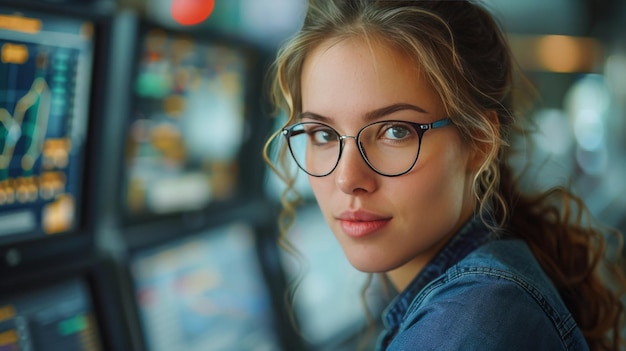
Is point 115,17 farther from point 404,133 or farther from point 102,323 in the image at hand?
point 404,133

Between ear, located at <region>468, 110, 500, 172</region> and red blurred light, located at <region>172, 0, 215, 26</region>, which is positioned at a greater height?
red blurred light, located at <region>172, 0, 215, 26</region>

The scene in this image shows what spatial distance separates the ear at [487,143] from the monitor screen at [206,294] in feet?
3.71

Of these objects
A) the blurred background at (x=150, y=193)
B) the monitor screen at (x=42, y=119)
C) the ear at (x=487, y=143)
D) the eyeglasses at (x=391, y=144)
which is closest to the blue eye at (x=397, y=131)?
the eyeglasses at (x=391, y=144)

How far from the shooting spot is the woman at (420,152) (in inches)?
37.6

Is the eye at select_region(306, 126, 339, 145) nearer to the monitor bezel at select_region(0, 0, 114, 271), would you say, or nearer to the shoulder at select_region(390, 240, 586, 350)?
A: the shoulder at select_region(390, 240, 586, 350)

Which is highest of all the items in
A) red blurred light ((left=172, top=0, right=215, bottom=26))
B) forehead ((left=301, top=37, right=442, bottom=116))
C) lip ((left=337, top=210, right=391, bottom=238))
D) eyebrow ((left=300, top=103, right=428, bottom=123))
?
red blurred light ((left=172, top=0, right=215, bottom=26))

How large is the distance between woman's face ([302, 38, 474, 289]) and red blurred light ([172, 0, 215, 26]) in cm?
150

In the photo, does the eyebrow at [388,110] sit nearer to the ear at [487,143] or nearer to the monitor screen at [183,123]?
the ear at [487,143]

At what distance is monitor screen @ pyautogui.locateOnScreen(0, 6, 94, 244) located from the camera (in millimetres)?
1503

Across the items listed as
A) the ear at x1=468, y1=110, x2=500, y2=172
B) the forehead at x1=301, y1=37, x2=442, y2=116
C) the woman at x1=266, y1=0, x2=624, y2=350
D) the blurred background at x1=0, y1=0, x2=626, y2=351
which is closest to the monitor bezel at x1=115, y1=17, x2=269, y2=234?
the blurred background at x1=0, y1=0, x2=626, y2=351

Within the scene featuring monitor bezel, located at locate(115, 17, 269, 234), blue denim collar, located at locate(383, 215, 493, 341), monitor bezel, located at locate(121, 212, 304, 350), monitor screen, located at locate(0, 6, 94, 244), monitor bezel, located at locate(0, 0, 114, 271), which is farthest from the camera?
monitor bezel, located at locate(121, 212, 304, 350)

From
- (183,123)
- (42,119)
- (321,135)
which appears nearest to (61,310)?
(42,119)

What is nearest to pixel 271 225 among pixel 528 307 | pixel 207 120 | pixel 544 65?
pixel 207 120

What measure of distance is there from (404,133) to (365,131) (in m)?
0.06
